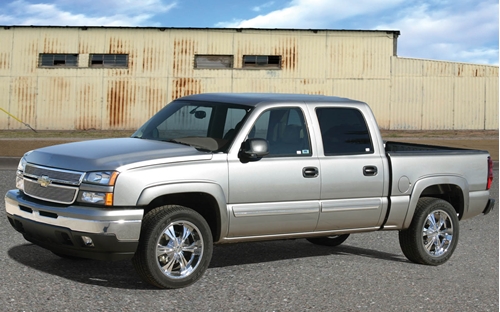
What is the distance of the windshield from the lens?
22.5ft

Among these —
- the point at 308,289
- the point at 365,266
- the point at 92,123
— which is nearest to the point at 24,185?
the point at 308,289

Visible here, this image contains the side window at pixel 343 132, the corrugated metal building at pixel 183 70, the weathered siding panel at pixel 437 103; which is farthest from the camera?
the weathered siding panel at pixel 437 103

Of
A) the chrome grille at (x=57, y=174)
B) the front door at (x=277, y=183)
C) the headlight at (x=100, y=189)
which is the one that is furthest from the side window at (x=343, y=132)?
the chrome grille at (x=57, y=174)

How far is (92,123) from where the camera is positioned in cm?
3947

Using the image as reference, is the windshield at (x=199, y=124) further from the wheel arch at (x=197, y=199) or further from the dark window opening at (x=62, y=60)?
the dark window opening at (x=62, y=60)

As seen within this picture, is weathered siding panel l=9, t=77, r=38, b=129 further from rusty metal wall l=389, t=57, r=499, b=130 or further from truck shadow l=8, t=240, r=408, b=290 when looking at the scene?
truck shadow l=8, t=240, r=408, b=290

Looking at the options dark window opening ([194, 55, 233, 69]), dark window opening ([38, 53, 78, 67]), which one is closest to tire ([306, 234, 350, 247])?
dark window opening ([194, 55, 233, 69])

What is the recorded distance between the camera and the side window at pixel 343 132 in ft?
24.1

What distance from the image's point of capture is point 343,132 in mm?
7473

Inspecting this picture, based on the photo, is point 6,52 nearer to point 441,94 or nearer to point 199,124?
point 441,94

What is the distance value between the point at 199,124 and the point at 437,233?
2.89m

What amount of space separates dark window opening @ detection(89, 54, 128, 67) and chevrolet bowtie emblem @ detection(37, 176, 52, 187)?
110ft

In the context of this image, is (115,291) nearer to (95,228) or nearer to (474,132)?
(95,228)

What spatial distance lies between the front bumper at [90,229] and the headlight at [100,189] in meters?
0.07
